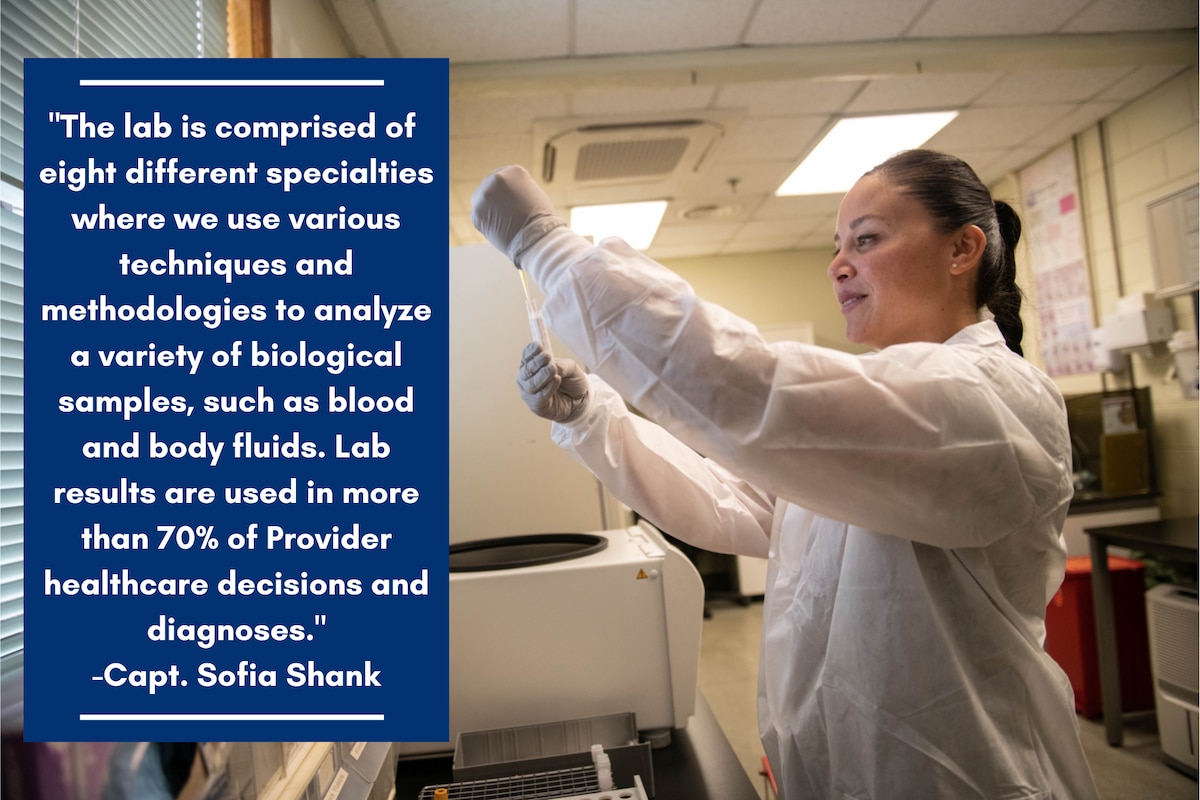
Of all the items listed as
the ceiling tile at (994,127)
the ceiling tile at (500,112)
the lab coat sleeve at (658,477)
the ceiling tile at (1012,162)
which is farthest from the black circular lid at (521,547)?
the ceiling tile at (1012,162)

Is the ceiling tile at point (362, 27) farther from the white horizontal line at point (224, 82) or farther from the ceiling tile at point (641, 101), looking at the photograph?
the white horizontal line at point (224, 82)

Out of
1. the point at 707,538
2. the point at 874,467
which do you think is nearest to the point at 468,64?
the point at 707,538

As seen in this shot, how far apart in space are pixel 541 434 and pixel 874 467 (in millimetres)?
1223

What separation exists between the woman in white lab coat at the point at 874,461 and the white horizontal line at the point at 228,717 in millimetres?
398

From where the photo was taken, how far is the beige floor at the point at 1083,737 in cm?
228

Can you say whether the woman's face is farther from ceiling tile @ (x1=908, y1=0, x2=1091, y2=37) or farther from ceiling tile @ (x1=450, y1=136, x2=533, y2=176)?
ceiling tile @ (x1=450, y1=136, x2=533, y2=176)

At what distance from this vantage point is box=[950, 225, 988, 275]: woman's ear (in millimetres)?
905

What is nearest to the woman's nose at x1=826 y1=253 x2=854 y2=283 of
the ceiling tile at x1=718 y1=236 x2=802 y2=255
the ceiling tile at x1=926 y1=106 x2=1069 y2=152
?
the ceiling tile at x1=926 y1=106 x2=1069 y2=152

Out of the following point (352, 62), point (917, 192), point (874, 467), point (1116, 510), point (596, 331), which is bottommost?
point (1116, 510)

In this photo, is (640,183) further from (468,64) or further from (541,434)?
(541,434)

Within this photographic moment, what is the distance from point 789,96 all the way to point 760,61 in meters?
0.38

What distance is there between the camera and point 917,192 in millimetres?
901

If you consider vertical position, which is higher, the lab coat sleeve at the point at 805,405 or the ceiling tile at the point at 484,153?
the ceiling tile at the point at 484,153

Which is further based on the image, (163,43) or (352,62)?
(163,43)
